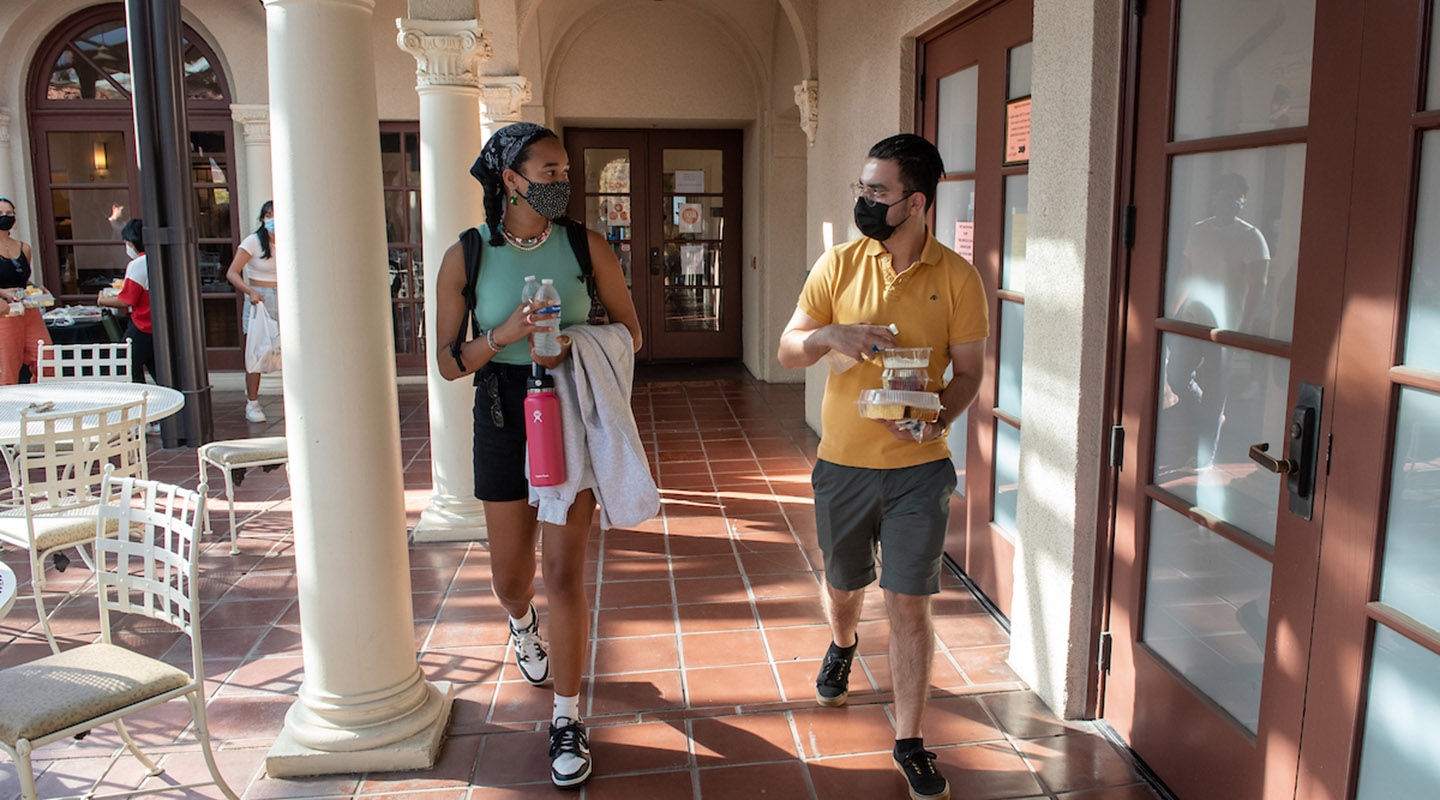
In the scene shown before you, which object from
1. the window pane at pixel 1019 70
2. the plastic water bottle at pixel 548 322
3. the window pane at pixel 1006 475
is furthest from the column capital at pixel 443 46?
the window pane at pixel 1006 475

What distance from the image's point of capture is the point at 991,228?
417 cm

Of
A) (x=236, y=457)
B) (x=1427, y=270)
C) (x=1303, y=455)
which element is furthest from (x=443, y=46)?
(x=1427, y=270)

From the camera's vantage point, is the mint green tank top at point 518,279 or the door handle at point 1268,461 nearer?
the door handle at point 1268,461

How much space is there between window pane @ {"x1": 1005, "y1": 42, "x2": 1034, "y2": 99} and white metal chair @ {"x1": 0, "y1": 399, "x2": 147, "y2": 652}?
3.54 meters

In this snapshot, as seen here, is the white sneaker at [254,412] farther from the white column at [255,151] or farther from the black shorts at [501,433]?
the black shorts at [501,433]

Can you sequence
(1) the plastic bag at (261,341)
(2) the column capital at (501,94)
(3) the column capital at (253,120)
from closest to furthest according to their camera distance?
(2) the column capital at (501,94), (1) the plastic bag at (261,341), (3) the column capital at (253,120)

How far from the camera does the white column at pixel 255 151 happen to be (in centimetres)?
927

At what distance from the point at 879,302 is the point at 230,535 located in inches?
150

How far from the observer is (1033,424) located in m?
3.31

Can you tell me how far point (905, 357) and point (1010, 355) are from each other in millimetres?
1704

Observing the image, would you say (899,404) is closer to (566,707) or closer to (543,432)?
→ (543,432)

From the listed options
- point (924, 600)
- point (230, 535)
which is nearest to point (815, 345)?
point (924, 600)

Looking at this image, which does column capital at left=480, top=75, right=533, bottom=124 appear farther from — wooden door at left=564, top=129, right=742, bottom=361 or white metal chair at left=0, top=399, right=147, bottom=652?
wooden door at left=564, top=129, right=742, bottom=361

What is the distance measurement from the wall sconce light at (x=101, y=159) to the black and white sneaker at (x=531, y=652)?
8.56m
